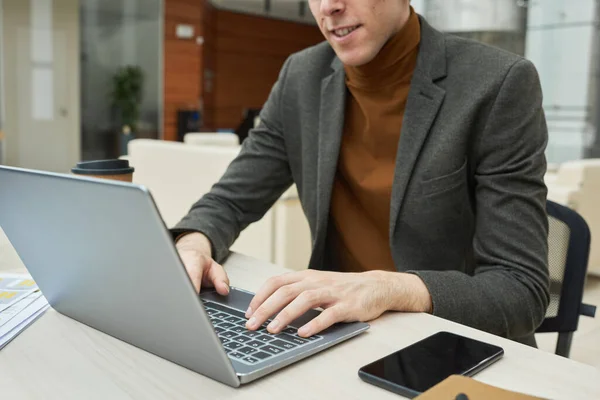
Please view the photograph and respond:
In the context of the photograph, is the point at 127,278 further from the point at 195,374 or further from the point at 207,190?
the point at 207,190

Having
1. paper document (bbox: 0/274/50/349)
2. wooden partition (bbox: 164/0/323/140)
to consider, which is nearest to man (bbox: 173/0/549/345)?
paper document (bbox: 0/274/50/349)

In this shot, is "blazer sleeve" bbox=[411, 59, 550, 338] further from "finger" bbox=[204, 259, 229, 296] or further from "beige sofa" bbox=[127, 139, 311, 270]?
"beige sofa" bbox=[127, 139, 311, 270]

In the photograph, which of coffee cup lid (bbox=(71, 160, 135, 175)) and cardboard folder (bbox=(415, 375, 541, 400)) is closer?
cardboard folder (bbox=(415, 375, 541, 400))

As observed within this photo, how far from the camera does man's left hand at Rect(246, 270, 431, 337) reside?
0.82 metres

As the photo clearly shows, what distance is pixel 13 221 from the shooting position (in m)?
0.77

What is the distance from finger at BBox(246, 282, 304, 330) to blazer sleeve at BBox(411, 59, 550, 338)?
0.24m

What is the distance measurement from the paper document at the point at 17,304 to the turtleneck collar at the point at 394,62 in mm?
788

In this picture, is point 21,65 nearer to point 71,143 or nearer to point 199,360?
point 71,143

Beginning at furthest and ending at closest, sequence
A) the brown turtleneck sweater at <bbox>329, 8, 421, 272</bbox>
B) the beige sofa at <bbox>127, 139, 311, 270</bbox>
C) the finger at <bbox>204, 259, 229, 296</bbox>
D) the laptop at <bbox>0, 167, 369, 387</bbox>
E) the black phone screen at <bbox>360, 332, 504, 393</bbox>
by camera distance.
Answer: the beige sofa at <bbox>127, 139, 311, 270</bbox> < the brown turtleneck sweater at <bbox>329, 8, 421, 272</bbox> < the finger at <bbox>204, 259, 229, 296</bbox> < the black phone screen at <bbox>360, 332, 504, 393</bbox> < the laptop at <bbox>0, 167, 369, 387</bbox>

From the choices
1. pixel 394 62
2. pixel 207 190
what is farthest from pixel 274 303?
pixel 207 190

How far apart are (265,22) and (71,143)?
4.93 meters

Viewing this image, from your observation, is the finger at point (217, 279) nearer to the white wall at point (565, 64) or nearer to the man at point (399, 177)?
the man at point (399, 177)

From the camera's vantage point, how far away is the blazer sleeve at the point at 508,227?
1.02 m

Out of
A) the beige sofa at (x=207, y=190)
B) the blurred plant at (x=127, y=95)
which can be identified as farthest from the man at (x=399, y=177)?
the blurred plant at (x=127, y=95)
